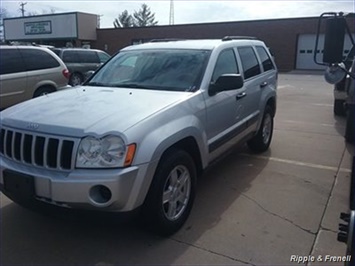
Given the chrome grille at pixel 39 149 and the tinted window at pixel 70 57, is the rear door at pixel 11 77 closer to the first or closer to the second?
the chrome grille at pixel 39 149

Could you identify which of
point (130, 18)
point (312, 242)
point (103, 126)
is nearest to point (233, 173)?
point (312, 242)

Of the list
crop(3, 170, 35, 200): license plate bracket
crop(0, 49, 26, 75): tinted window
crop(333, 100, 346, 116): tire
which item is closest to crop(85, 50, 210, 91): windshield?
crop(3, 170, 35, 200): license plate bracket

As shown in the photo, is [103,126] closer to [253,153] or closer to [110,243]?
[110,243]

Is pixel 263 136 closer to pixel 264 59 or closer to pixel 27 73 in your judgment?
pixel 264 59

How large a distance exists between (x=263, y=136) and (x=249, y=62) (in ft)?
4.45

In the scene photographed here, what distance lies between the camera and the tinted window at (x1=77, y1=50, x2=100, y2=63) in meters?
17.4

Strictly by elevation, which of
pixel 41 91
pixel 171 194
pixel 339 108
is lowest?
pixel 339 108

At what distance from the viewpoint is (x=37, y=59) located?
8898 millimetres

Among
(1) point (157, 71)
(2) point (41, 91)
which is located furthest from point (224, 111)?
(2) point (41, 91)

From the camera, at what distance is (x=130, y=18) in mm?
89688

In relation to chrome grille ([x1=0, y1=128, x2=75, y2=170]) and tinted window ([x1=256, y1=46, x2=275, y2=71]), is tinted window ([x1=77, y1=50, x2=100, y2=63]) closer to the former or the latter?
tinted window ([x1=256, y1=46, x2=275, y2=71])

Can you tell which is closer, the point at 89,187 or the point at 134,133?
the point at 89,187

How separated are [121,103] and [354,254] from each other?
2361 millimetres

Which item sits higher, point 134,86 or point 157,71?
point 157,71
